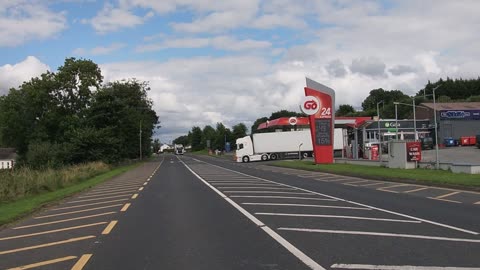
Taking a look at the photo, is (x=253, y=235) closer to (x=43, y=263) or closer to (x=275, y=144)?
(x=43, y=263)

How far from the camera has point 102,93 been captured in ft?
203

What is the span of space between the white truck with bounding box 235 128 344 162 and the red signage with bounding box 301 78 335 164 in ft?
68.4

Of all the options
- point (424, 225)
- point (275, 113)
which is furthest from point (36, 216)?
point (275, 113)

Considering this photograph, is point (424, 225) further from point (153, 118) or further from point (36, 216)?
point (153, 118)

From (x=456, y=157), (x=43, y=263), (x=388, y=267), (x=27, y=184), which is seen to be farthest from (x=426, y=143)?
(x=43, y=263)

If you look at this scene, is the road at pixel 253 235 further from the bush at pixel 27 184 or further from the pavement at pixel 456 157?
the pavement at pixel 456 157

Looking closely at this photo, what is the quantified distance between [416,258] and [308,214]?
522 centimetres

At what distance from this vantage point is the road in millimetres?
7316

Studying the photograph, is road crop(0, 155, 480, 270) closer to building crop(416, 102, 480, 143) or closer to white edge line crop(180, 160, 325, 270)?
white edge line crop(180, 160, 325, 270)

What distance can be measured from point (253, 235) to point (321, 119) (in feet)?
122

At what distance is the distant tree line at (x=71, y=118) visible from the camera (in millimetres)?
54281

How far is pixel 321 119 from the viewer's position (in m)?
45.9

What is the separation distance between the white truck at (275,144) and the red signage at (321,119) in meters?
20.8

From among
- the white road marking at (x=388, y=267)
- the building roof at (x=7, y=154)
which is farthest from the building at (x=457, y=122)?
the building roof at (x=7, y=154)
